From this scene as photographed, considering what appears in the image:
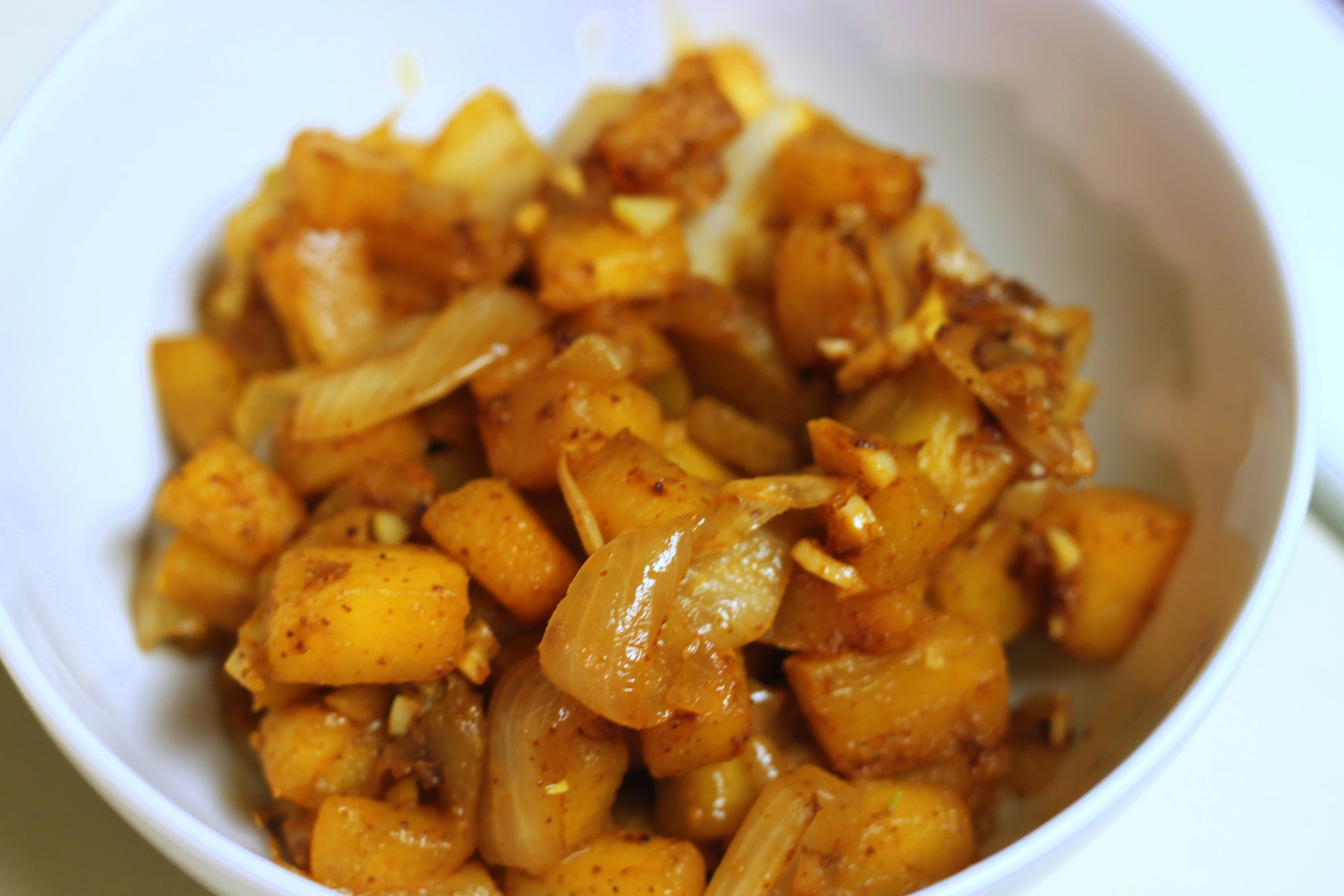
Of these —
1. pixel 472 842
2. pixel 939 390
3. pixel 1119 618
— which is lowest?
pixel 472 842

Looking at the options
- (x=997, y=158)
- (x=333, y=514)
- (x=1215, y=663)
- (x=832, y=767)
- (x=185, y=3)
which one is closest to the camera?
(x=1215, y=663)

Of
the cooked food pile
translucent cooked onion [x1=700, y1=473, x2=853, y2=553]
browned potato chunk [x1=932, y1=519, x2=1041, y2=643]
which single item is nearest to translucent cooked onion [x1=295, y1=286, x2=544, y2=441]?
the cooked food pile

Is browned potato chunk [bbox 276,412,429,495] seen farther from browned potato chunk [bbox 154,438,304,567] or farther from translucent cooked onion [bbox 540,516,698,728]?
translucent cooked onion [bbox 540,516,698,728]

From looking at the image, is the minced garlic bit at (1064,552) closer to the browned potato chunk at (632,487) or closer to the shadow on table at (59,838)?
the browned potato chunk at (632,487)

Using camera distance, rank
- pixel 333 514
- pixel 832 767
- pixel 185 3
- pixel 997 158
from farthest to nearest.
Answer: pixel 997 158
pixel 185 3
pixel 333 514
pixel 832 767

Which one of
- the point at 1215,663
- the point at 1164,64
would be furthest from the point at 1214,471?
the point at 1164,64

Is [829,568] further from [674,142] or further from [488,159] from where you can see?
[488,159]

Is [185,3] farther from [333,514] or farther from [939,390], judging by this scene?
[939,390]

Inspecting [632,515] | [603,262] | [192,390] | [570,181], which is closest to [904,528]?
[632,515]
